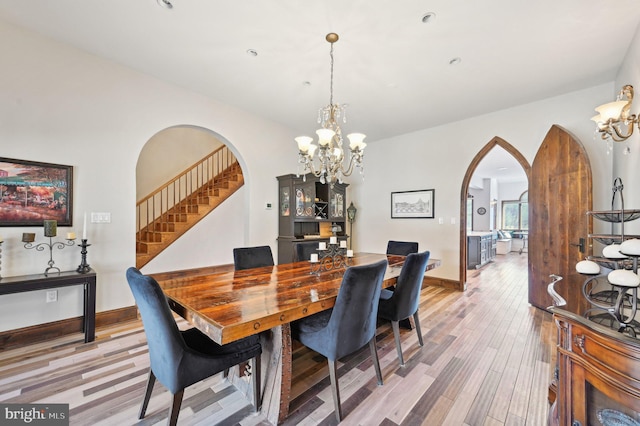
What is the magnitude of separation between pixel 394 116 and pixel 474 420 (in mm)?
4011

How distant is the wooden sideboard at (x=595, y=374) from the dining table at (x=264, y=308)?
43.2 inches

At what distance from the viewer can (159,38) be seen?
249 cm

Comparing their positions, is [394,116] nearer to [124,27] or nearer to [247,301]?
[124,27]

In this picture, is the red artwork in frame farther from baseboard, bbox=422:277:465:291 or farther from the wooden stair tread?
baseboard, bbox=422:277:465:291

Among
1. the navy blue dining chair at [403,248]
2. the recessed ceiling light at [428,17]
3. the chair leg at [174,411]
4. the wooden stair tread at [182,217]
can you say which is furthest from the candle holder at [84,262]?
the recessed ceiling light at [428,17]

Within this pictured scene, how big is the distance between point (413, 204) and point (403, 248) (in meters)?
1.88

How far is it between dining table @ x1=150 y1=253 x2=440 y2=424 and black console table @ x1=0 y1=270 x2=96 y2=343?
4.00ft

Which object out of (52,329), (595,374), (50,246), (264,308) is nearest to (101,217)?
(50,246)

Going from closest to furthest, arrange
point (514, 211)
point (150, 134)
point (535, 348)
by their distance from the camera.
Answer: point (535, 348) → point (150, 134) → point (514, 211)

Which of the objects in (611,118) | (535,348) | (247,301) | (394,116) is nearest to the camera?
(247,301)

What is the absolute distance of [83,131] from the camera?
2.73 m

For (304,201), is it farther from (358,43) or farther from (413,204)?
(358,43)

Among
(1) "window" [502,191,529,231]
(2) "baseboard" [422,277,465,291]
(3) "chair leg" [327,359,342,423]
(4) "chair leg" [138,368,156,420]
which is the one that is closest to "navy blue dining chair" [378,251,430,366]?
(3) "chair leg" [327,359,342,423]

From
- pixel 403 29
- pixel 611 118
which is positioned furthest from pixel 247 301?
pixel 611 118
